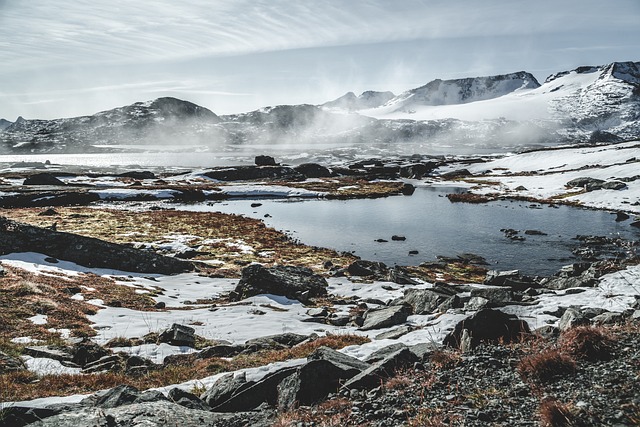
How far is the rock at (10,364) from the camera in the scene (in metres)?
10.2

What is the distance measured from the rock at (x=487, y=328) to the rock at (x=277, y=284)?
11863 millimetres

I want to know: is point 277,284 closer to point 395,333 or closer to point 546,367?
point 395,333

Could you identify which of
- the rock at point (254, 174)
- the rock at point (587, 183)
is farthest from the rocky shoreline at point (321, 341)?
the rock at point (254, 174)

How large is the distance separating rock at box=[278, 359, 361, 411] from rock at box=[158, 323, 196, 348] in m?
6.72

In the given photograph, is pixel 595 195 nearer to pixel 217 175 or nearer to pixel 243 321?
pixel 243 321

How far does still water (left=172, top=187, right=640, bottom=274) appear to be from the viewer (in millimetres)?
34156

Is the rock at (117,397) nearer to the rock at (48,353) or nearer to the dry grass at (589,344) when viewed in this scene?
the rock at (48,353)

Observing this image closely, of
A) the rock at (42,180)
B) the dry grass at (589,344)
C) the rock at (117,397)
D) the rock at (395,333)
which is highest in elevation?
the rock at (42,180)

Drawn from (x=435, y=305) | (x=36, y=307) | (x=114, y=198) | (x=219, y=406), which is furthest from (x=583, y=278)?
(x=114, y=198)

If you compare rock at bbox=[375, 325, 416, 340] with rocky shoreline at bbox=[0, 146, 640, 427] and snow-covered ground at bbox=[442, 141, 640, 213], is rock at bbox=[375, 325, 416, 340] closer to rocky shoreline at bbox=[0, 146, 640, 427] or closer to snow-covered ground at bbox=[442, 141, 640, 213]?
rocky shoreline at bbox=[0, 146, 640, 427]

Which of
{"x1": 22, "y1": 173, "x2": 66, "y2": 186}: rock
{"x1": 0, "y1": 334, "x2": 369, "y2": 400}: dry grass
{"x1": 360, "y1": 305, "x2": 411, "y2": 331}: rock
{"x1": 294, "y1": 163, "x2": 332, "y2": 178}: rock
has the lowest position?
{"x1": 360, "y1": 305, "x2": 411, "y2": 331}: rock

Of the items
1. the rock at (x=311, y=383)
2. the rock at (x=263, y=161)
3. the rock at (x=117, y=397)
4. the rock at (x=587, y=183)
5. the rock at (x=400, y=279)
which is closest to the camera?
the rock at (x=117, y=397)

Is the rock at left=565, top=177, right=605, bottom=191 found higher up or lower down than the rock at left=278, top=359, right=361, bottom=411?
higher up

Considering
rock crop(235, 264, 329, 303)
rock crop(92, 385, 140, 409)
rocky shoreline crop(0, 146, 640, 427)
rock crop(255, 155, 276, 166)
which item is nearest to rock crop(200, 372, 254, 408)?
rocky shoreline crop(0, 146, 640, 427)
